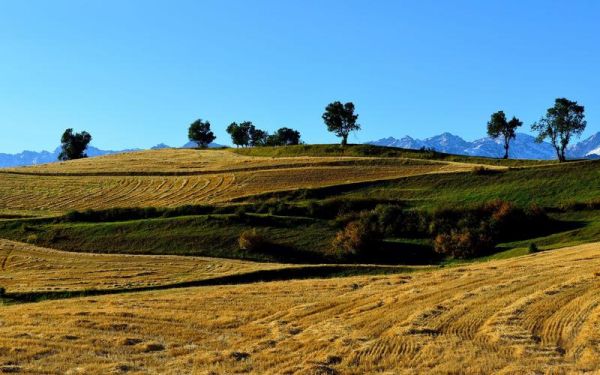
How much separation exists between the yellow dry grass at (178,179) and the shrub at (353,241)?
23.6 m

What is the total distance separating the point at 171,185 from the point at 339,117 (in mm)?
60575

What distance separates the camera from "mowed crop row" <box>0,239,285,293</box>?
45219 mm

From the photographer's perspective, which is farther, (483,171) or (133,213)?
(483,171)

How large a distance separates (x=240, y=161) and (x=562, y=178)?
54626mm

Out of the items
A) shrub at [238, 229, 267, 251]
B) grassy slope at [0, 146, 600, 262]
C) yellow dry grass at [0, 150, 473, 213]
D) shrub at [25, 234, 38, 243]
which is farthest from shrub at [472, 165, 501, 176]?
shrub at [25, 234, 38, 243]

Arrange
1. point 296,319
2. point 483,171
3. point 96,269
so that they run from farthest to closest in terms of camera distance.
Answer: point 483,171 < point 96,269 < point 296,319

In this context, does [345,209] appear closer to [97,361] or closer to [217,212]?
[217,212]

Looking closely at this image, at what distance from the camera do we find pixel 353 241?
58.8 m

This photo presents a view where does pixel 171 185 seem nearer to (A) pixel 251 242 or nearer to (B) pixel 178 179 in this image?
(B) pixel 178 179

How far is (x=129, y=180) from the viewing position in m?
101

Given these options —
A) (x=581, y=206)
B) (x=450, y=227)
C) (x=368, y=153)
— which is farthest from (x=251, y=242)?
(x=368, y=153)

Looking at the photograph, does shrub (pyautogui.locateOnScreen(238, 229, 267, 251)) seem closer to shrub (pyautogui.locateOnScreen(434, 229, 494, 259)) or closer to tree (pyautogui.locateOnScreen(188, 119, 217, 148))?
shrub (pyautogui.locateOnScreen(434, 229, 494, 259))

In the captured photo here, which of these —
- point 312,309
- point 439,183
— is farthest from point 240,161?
point 312,309

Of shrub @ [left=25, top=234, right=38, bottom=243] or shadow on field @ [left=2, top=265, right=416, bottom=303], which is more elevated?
shrub @ [left=25, top=234, right=38, bottom=243]
